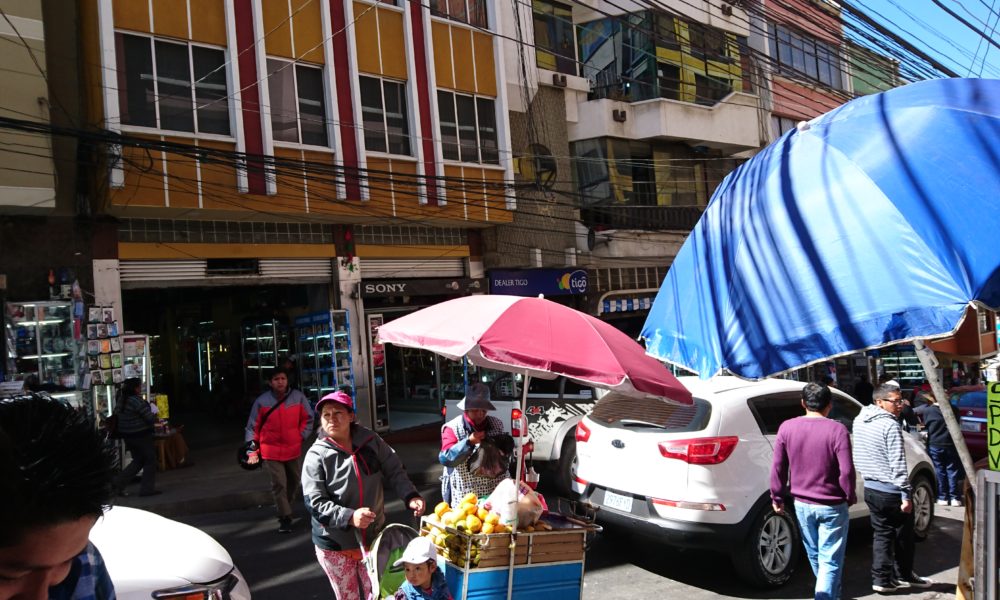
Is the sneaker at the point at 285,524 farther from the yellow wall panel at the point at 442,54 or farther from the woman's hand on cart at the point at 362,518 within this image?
the yellow wall panel at the point at 442,54

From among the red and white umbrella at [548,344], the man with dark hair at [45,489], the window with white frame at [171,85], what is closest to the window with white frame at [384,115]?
the window with white frame at [171,85]

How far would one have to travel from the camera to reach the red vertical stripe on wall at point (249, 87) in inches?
552

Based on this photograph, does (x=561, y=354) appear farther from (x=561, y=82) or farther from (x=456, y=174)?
(x=561, y=82)

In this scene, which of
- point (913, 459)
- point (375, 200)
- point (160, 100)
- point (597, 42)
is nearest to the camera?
point (913, 459)

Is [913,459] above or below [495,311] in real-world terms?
below

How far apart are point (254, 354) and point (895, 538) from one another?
1442cm

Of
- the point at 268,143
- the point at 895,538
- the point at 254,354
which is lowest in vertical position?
the point at 895,538

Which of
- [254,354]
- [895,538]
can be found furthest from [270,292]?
[895,538]

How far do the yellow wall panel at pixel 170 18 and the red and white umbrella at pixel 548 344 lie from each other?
33.9ft

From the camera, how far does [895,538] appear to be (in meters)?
6.45

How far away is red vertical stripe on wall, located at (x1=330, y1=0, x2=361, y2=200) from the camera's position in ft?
49.9

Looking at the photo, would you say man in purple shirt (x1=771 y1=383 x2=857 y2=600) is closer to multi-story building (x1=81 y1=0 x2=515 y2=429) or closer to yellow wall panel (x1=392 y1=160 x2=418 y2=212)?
multi-story building (x1=81 y1=0 x2=515 y2=429)

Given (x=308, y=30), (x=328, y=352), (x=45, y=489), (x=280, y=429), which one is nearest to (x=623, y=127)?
(x=308, y=30)

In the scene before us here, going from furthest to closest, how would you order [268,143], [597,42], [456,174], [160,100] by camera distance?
[597,42] < [456,174] < [268,143] < [160,100]
